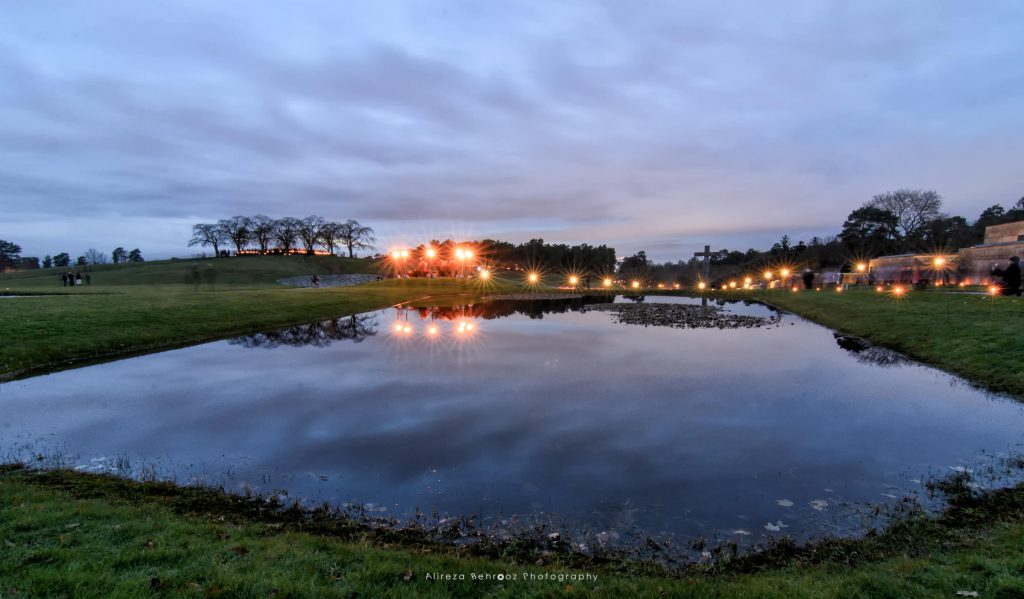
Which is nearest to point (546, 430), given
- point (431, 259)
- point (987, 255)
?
point (987, 255)

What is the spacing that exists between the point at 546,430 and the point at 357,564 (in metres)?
7.25

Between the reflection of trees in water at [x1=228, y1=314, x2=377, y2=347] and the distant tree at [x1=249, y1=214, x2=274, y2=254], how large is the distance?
125970 millimetres

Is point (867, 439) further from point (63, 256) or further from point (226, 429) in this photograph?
point (63, 256)

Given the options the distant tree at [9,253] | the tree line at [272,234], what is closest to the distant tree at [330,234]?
the tree line at [272,234]

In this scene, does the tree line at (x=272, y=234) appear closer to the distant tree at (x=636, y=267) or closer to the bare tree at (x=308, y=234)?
the bare tree at (x=308, y=234)

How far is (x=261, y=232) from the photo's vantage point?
470 feet

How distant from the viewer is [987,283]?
4641 centimetres

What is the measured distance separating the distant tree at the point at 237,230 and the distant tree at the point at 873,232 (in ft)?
564

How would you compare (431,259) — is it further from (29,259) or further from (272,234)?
(29,259)

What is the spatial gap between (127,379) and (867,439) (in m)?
26.3

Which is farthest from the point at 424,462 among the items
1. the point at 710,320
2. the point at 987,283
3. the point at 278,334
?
the point at 987,283

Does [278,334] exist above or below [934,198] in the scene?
below

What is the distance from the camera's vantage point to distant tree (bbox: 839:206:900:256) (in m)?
97.8

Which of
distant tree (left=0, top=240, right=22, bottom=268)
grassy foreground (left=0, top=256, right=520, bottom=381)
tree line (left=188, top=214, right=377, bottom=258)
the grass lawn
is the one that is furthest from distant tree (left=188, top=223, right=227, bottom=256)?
the grass lawn
